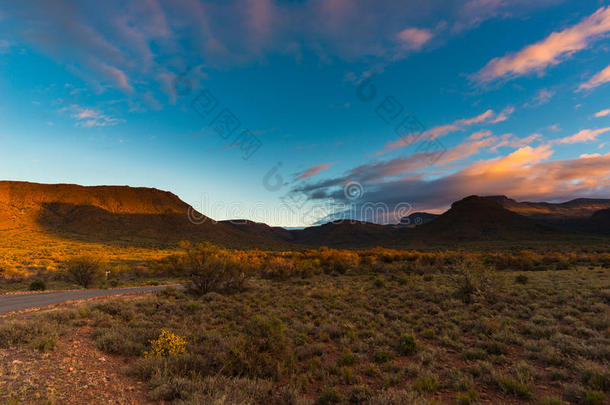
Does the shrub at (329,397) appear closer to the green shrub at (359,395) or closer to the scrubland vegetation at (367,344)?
the scrubland vegetation at (367,344)

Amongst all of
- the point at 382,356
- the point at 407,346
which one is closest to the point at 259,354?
the point at 382,356

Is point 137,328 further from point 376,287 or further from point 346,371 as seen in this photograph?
point 376,287

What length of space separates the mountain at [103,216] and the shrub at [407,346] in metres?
70.6

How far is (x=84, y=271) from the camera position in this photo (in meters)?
23.6

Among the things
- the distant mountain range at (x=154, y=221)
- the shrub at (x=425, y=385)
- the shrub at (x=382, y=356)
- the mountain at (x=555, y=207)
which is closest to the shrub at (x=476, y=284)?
the shrub at (x=382, y=356)

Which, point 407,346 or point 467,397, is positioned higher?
point 467,397

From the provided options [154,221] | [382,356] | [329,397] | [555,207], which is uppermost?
[555,207]

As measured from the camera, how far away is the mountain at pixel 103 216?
66.9 m

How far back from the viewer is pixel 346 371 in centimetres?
598

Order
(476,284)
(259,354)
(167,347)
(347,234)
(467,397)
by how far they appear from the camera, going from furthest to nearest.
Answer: (347,234) → (476,284) → (167,347) → (259,354) → (467,397)

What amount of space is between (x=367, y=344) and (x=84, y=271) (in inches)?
1065

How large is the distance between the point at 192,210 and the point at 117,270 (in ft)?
272

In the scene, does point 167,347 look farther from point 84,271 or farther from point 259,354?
point 84,271

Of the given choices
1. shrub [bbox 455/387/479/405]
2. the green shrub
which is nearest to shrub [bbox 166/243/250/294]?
the green shrub
